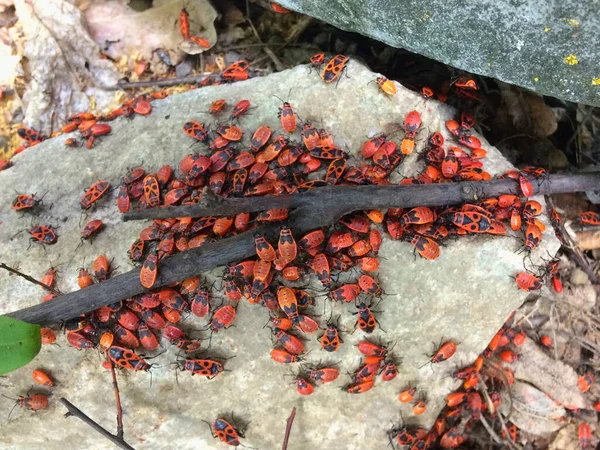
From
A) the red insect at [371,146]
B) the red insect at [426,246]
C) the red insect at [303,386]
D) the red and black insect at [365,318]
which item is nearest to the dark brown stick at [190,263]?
the red insect at [426,246]

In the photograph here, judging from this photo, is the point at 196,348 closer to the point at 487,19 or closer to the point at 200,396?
the point at 200,396

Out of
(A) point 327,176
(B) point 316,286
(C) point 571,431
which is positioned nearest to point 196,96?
(A) point 327,176

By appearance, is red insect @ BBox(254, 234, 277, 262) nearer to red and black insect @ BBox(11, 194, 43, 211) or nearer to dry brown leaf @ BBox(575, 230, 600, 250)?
red and black insect @ BBox(11, 194, 43, 211)

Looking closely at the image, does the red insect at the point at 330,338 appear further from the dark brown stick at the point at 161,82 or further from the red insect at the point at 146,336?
the dark brown stick at the point at 161,82

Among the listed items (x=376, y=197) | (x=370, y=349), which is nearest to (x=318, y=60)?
(x=376, y=197)

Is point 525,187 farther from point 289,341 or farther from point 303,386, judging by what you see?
point 303,386

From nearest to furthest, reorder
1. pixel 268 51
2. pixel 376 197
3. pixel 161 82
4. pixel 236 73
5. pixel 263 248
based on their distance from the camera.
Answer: pixel 263 248 < pixel 376 197 < pixel 236 73 < pixel 268 51 < pixel 161 82

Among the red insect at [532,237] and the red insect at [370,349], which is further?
the red insect at [370,349]
